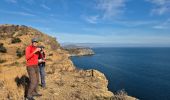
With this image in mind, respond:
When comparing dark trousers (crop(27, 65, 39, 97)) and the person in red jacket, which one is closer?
the person in red jacket

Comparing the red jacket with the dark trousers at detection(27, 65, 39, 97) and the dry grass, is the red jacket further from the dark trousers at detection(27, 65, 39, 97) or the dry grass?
the dry grass

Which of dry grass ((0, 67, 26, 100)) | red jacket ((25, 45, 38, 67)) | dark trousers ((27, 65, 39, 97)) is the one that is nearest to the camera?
red jacket ((25, 45, 38, 67))

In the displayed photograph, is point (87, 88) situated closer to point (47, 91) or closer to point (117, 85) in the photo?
point (47, 91)

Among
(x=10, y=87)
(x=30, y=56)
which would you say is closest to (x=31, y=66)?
(x=30, y=56)

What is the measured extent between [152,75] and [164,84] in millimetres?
17561

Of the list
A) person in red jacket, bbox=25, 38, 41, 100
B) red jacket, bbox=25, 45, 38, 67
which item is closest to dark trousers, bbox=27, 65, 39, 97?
person in red jacket, bbox=25, 38, 41, 100

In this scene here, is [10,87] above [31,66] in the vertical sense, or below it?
below

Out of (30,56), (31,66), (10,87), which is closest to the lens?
(30,56)

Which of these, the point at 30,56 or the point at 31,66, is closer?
the point at 30,56

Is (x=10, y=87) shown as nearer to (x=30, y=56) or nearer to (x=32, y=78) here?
(x=32, y=78)

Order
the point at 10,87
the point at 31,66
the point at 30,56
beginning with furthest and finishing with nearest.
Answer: the point at 10,87, the point at 31,66, the point at 30,56

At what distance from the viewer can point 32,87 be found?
10.3 m

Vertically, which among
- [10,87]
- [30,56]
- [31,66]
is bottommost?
[10,87]

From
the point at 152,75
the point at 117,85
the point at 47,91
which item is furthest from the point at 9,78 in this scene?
the point at 152,75
